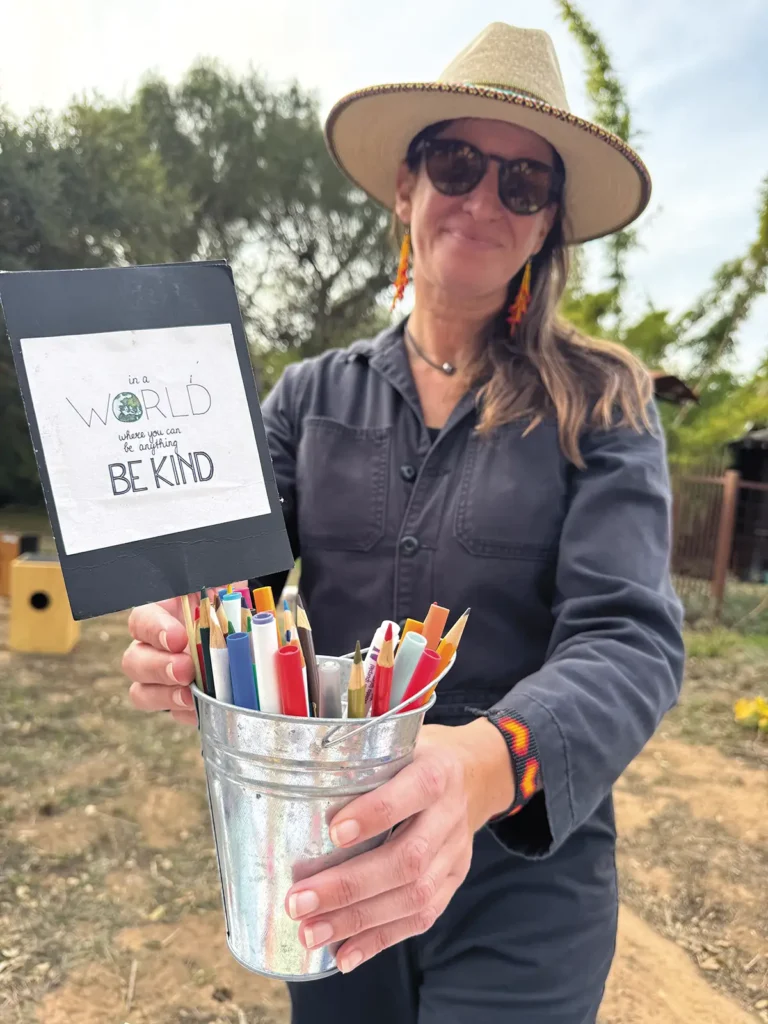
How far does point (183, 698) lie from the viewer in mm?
867

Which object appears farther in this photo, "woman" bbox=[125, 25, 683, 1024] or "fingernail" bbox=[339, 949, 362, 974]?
"woman" bbox=[125, 25, 683, 1024]

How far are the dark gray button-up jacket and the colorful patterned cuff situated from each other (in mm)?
13

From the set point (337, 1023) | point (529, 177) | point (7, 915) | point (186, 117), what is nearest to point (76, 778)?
point (7, 915)

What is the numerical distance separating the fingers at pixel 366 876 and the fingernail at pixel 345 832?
33mm

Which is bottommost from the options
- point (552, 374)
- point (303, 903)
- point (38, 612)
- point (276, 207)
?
point (38, 612)

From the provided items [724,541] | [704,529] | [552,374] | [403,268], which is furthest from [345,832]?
[704,529]

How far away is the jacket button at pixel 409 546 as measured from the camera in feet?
4.40

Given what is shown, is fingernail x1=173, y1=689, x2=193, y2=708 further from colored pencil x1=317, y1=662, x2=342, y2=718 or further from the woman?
colored pencil x1=317, y1=662, x2=342, y2=718

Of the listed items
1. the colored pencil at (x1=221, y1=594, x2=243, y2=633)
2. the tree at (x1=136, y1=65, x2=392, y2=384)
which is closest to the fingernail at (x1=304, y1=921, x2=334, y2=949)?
the colored pencil at (x1=221, y1=594, x2=243, y2=633)

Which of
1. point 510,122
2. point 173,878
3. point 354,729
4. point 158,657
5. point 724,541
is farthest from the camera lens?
point 724,541

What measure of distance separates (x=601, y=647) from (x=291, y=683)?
562 millimetres

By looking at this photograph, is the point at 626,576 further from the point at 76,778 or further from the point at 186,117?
the point at 186,117

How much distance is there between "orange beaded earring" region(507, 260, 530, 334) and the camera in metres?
1.50

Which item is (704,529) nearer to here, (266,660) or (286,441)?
(286,441)
